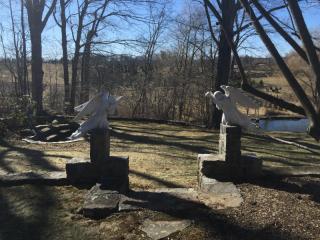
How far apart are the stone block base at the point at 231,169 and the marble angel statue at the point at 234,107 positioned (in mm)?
508

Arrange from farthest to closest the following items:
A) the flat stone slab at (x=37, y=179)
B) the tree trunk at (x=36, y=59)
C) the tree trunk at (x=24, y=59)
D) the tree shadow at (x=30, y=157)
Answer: the tree trunk at (x=24, y=59) < the tree trunk at (x=36, y=59) < the tree shadow at (x=30, y=157) < the flat stone slab at (x=37, y=179)

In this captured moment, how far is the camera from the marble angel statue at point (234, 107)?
6977mm

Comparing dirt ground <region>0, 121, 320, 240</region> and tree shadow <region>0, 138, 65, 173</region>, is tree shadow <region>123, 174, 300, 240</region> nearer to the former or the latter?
dirt ground <region>0, 121, 320, 240</region>

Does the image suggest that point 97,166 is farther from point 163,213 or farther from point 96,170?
point 163,213

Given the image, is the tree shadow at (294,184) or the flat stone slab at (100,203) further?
the tree shadow at (294,184)

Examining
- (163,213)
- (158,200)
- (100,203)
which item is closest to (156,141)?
(158,200)

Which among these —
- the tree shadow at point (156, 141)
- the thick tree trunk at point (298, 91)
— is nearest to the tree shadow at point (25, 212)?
the thick tree trunk at point (298, 91)

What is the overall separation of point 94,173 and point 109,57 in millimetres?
19533

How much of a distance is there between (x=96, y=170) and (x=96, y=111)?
34.7 inches

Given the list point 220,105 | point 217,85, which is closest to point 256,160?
point 220,105

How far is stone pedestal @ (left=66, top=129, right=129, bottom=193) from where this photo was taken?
6617 mm

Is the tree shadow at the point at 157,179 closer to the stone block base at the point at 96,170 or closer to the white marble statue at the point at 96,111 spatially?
the stone block base at the point at 96,170

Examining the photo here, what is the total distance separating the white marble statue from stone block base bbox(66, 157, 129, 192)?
1.45 ft

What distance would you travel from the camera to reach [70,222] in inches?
203
